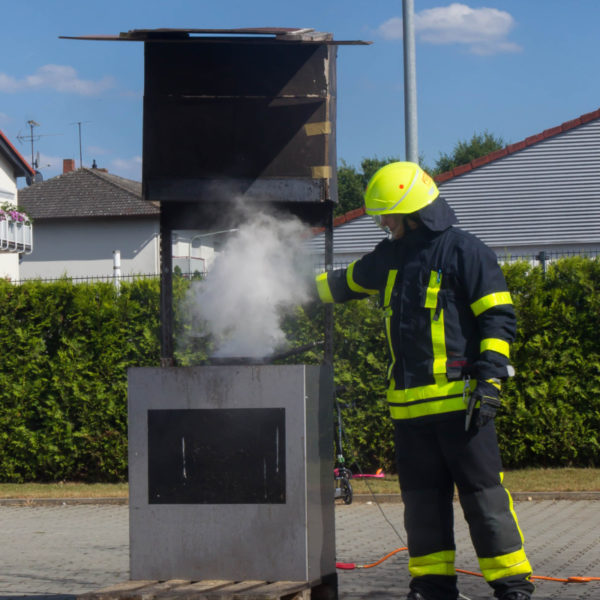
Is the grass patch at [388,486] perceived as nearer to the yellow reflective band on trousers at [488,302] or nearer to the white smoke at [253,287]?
the white smoke at [253,287]

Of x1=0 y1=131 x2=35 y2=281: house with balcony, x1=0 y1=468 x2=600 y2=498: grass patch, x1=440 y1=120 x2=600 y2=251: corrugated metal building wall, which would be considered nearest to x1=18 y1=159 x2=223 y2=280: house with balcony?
x1=0 y1=131 x2=35 y2=281: house with balcony

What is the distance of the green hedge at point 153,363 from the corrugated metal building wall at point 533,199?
1510 centimetres

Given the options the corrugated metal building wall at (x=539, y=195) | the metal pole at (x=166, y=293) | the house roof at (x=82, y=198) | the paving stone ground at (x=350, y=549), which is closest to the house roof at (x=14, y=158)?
the house roof at (x=82, y=198)

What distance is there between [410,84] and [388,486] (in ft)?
15.0

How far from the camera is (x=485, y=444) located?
4621mm

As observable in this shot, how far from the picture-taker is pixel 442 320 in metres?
4.70

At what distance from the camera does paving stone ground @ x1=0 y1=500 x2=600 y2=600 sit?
237 inches

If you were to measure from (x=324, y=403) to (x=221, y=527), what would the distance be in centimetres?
83

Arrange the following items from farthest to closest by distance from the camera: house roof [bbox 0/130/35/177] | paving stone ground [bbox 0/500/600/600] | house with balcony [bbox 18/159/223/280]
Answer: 1. house with balcony [bbox 18/159/223/280]
2. house roof [bbox 0/130/35/177]
3. paving stone ground [bbox 0/500/600/600]

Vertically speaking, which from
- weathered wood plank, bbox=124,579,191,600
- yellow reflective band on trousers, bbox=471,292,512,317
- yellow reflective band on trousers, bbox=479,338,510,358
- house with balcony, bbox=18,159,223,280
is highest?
house with balcony, bbox=18,159,223,280

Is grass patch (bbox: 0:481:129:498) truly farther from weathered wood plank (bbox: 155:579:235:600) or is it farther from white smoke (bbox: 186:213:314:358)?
weathered wood plank (bbox: 155:579:235:600)

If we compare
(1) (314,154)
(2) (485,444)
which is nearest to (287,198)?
(1) (314,154)

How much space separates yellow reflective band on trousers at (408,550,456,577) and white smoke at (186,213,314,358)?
1.34 meters

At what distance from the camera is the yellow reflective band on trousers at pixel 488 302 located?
15.3 feet
